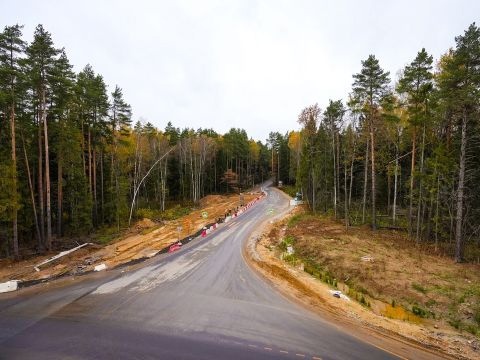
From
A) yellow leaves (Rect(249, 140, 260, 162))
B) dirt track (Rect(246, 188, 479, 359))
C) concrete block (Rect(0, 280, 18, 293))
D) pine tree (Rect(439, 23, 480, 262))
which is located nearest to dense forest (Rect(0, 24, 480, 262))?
pine tree (Rect(439, 23, 480, 262))

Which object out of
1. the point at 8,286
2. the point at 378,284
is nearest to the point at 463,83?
the point at 378,284

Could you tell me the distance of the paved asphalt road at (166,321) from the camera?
996 centimetres

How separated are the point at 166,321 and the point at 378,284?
11.3 metres

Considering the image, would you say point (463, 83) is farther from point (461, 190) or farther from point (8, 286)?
point (8, 286)

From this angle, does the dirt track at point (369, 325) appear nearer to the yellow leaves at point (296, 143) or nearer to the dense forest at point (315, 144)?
the dense forest at point (315, 144)

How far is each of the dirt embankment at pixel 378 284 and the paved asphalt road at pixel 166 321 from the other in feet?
4.75

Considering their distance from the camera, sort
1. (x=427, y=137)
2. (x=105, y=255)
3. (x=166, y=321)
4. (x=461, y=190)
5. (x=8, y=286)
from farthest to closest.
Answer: (x=427, y=137) → (x=105, y=255) → (x=461, y=190) → (x=8, y=286) → (x=166, y=321)

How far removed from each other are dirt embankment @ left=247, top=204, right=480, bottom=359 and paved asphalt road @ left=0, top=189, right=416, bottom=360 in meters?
1.45

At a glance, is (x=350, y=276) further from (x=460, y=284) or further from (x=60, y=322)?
(x=60, y=322)

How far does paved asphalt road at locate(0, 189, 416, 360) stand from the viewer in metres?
9.96

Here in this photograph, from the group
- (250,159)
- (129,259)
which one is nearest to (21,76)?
(129,259)

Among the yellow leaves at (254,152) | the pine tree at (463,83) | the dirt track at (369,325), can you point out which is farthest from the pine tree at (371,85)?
the yellow leaves at (254,152)

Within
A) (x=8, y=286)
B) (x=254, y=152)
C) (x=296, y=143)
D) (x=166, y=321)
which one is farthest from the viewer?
(x=254, y=152)

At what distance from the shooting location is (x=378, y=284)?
663 inches
